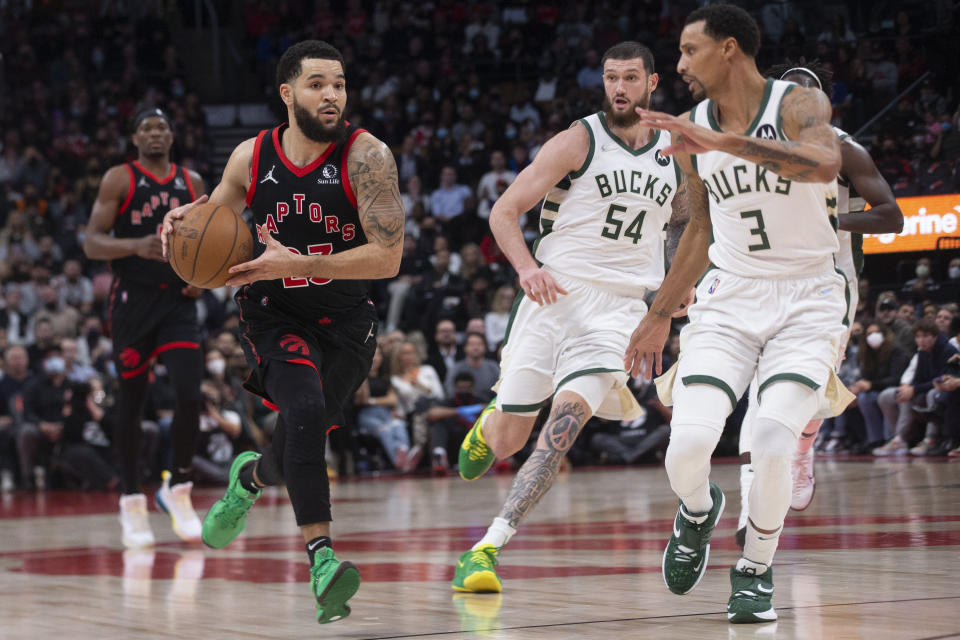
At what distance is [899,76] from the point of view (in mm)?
12141

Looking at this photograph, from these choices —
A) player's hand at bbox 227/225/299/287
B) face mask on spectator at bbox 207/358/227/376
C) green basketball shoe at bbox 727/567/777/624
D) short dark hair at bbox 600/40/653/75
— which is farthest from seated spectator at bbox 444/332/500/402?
green basketball shoe at bbox 727/567/777/624

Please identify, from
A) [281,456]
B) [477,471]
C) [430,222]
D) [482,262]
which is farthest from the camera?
[430,222]

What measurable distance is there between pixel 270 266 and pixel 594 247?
5.91ft

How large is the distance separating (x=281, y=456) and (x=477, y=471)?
1282 millimetres

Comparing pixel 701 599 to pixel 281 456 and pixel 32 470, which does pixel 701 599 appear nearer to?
pixel 281 456

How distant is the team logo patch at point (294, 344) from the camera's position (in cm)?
469

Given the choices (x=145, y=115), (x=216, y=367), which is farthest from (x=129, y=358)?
(x=216, y=367)

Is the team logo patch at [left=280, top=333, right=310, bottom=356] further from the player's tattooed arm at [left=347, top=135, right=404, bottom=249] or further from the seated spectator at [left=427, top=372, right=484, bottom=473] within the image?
the seated spectator at [left=427, top=372, right=484, bottom=473]

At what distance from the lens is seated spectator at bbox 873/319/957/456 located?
10.5 metres

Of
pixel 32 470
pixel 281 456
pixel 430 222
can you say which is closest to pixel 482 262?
pixel 430 222

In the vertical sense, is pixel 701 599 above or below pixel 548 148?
below

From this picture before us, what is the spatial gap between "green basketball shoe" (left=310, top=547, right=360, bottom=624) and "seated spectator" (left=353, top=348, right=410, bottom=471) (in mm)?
9479

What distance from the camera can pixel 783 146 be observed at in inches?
151

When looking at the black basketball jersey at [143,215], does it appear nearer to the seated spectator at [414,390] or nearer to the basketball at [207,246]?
the basketball at [207,246]
